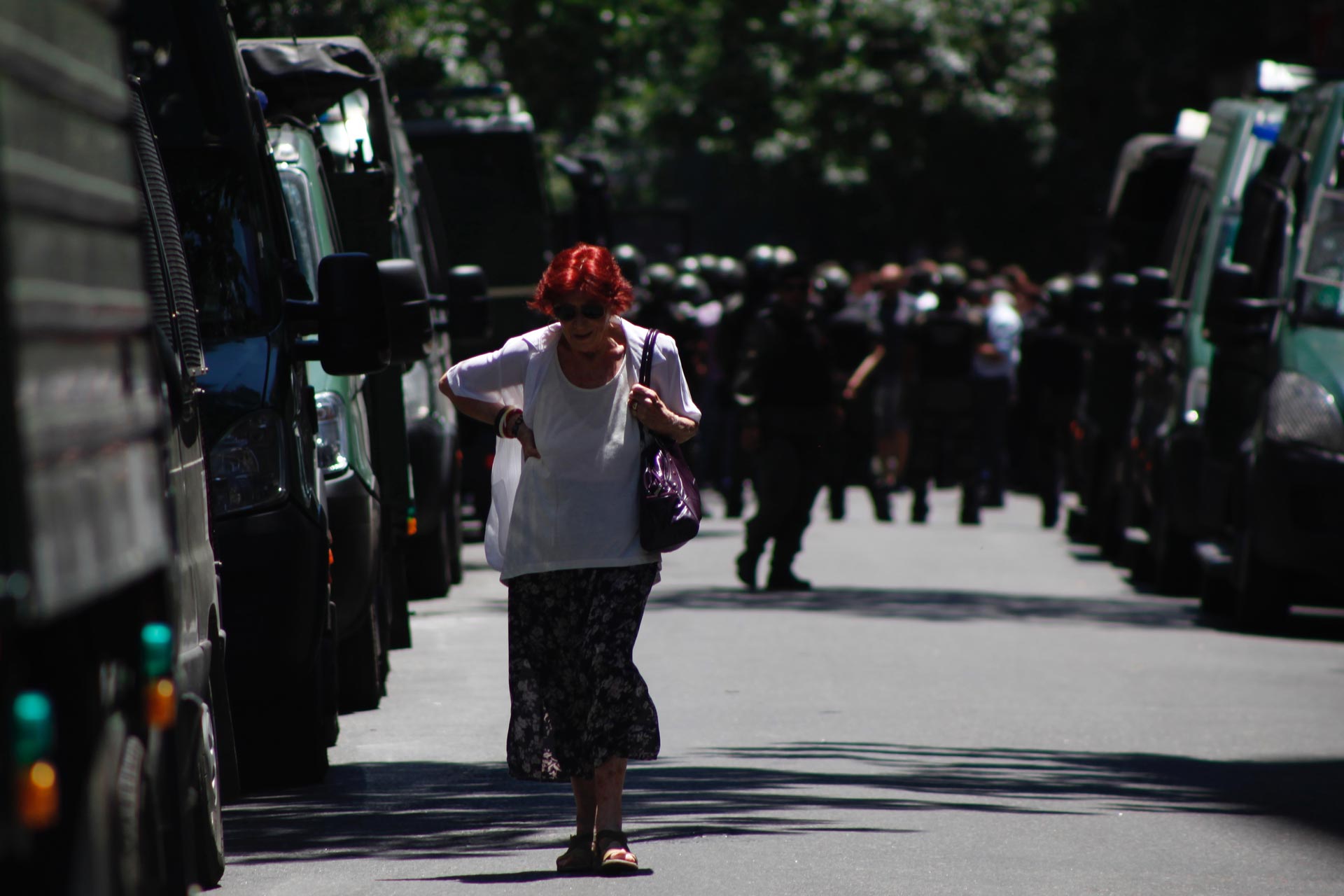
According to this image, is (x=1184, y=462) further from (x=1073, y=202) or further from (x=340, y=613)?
(x=1073, y=202)

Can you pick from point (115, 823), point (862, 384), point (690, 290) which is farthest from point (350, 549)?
point (690, 290)

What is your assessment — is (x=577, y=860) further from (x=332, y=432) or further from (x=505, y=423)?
(x=332, y=432)

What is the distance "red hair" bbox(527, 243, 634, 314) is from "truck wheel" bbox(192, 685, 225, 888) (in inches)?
60.7

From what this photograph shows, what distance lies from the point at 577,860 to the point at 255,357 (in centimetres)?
200

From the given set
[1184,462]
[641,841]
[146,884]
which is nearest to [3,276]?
[146,884]

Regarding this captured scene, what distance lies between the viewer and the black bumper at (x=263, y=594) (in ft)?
23.9

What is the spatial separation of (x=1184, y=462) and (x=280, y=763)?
772 cm

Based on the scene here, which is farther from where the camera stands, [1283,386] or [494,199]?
[494,199]

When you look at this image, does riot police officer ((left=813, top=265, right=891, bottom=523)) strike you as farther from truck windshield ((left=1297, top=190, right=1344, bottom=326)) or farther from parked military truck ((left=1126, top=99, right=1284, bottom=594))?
truck windshield ((left=1297, top=190, right=1344, bottom=326))

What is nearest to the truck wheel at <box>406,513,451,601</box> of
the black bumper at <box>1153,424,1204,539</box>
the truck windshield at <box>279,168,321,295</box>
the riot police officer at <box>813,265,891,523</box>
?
the riot police officer at <box>813,265,891,523</box>

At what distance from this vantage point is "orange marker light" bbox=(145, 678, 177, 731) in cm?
364

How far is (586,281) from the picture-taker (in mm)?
6562

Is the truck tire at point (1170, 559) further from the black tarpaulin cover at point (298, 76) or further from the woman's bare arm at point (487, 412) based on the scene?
the woman's bare arm at point (487, 412)

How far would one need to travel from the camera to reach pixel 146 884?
3734 mm
